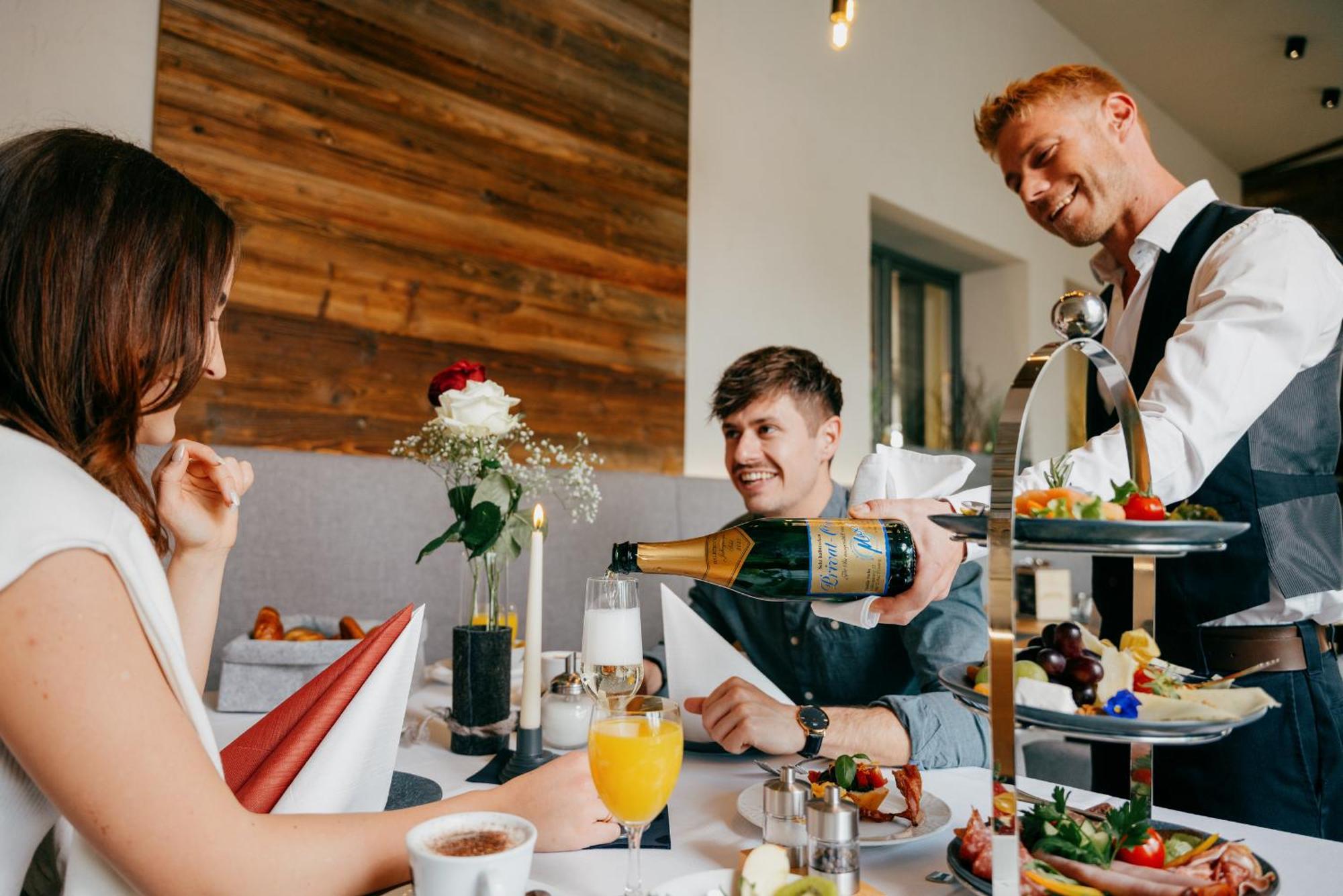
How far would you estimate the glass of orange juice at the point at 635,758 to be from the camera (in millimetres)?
763

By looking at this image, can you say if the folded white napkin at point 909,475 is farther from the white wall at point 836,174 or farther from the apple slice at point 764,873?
the white wall at point 836,174

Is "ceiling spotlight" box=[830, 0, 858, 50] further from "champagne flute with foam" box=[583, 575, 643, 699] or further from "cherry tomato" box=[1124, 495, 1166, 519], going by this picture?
"cherry tomato" box=[1124, 495, 1166, 519]

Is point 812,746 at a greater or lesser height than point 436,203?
lesser

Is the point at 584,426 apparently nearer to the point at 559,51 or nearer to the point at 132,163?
the point at 559,51

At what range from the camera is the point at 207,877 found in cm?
62

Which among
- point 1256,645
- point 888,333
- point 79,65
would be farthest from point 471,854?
point 888,333

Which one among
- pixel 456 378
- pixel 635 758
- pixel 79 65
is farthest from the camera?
pixel 79 65

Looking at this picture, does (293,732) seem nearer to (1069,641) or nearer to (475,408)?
(475,408)

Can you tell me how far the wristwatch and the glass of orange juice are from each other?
32cm

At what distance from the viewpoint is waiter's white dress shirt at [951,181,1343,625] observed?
982mm

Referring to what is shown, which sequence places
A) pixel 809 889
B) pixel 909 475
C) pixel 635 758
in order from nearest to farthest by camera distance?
pixel 809 889, pixel 635 758, pixel 909 475

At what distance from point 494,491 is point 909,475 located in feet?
1.84

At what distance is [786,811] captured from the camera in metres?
0.78

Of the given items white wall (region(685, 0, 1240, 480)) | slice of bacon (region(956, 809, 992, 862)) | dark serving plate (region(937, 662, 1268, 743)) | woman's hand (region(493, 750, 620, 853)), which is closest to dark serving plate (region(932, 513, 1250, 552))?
dark serving plate (region(937, 662, 1268, 743))
